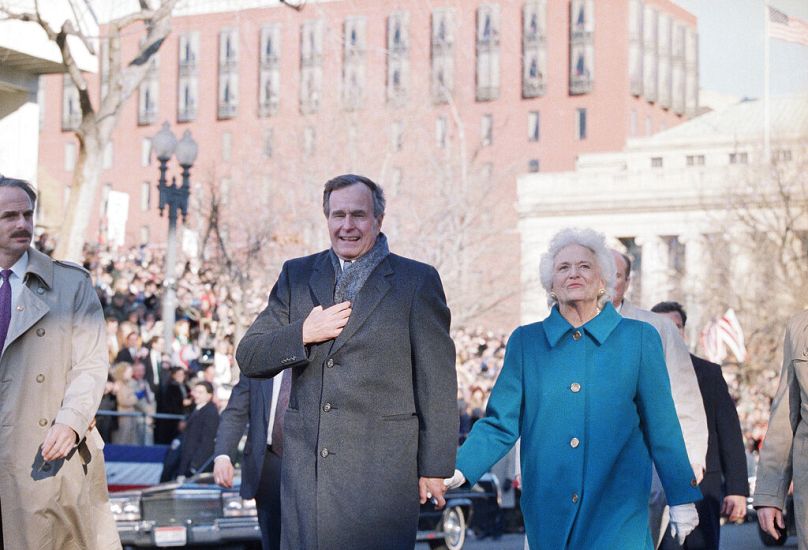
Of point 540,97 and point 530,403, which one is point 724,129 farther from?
point 530,403

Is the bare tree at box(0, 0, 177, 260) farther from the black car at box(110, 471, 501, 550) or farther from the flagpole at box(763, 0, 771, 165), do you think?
the flagpole at box(763, 0, 771, 165)

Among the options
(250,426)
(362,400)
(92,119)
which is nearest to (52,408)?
(362,400)

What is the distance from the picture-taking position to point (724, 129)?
103m

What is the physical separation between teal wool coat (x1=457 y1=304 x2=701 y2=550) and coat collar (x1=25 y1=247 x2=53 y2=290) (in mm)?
2032

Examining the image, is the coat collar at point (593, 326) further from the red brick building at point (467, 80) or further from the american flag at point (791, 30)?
the red brick building at point (467, 80)

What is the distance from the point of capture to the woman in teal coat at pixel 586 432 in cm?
637

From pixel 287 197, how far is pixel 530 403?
42516 mm

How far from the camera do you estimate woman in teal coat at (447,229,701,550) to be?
20.9ft

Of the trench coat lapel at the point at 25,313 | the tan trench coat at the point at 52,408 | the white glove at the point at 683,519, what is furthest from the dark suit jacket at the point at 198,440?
the white glove at the point at 683,519

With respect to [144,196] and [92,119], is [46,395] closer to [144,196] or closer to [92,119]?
[92,119]

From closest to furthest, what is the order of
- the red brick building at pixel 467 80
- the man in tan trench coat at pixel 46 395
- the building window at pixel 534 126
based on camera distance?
the man in tan trench coat at pixel 46 395, the red brick building at pixel 467 80, the building window at pixel 534 126

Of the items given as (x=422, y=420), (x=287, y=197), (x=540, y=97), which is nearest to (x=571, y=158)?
(x=540, y=97)

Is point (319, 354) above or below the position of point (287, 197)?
below

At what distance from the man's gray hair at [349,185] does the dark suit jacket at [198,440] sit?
883 centimetres
